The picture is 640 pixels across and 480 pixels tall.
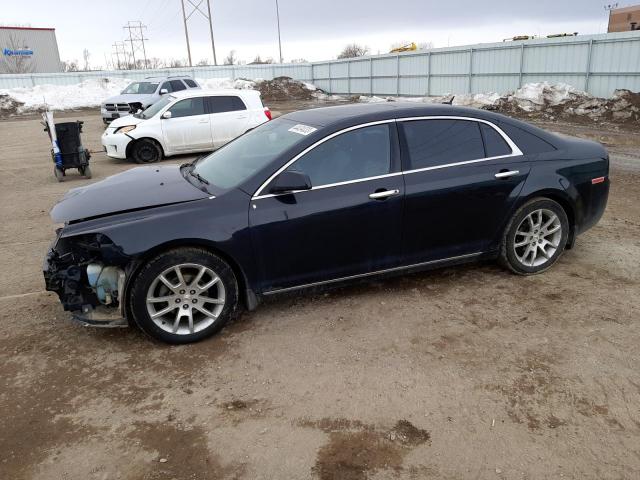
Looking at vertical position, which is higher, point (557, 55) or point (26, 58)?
point (26, 58)

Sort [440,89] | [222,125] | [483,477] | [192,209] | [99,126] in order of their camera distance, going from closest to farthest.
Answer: [483,477], [192,209], [222,125], [99,126], [440,89]

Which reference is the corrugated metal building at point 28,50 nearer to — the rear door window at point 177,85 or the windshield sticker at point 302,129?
the rear door window at point 177,85

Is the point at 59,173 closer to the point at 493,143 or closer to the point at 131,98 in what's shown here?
the point at 493,143

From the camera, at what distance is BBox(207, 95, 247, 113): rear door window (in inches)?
497

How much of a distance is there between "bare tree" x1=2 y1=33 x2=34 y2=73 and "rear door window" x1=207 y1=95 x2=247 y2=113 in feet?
212

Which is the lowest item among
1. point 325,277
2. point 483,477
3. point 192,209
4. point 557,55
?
point 483,477

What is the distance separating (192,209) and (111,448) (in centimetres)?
170

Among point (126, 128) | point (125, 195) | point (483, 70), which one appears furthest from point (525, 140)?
point (483, 70)

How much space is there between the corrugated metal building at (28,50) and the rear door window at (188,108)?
64.1 meters

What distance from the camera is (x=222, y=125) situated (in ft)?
41.7

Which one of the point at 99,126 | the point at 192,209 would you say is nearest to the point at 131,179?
the point at 192,209

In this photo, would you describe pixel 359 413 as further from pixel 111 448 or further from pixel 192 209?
pixel 192 209

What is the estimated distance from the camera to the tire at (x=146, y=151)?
1229 centimetres

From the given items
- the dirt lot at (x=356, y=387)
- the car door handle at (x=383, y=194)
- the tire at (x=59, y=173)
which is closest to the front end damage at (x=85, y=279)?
the dirt lot at (x=356, y=387)
